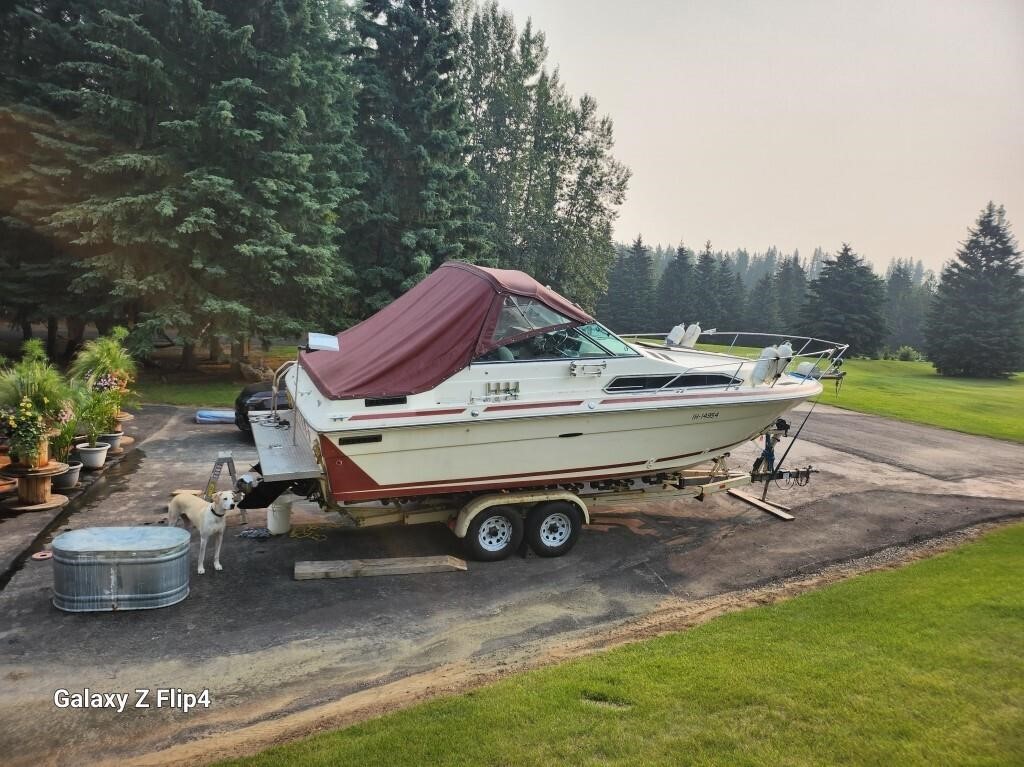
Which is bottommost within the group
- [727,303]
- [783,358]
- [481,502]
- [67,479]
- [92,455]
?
[67,479]

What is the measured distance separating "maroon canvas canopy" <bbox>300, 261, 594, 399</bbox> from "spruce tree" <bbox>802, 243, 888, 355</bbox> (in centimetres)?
3873

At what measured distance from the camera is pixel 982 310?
3606 cm

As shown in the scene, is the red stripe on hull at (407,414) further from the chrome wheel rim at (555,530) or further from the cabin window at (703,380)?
the cabin window at (703,380)

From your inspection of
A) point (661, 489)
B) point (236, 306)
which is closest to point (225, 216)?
point (236, 306)

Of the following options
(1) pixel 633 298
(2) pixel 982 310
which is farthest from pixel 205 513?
(1) pixel 633 298

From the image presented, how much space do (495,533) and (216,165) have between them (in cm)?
1425

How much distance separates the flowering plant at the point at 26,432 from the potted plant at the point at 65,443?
0.70 m

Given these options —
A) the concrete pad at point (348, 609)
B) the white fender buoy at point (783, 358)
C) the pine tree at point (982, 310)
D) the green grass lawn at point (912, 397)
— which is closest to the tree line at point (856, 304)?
the pine tree at point (982, 310)

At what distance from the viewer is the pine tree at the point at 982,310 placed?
113 feet

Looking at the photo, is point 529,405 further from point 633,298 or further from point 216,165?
point 633,298

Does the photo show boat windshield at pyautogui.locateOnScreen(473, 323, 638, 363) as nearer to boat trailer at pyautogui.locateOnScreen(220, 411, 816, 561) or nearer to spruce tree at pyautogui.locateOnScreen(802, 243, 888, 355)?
boat trailer at pyautogui.locateOnScreen(220, 411, 816, 561)

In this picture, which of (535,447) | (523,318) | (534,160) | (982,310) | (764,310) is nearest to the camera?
(535,447)

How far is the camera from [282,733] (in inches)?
165

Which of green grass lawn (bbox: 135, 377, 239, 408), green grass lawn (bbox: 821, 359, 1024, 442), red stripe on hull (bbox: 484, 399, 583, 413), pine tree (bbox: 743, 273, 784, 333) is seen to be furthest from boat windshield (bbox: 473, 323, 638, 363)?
pine tree (bbox: 743, 273, 784, 333)
